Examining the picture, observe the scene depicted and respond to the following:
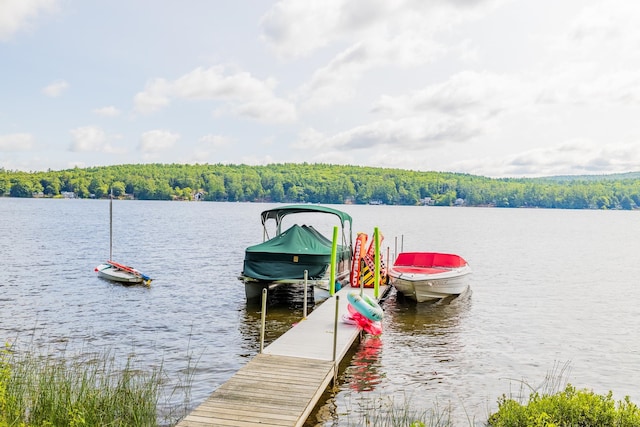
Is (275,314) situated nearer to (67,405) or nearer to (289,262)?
(289,262)

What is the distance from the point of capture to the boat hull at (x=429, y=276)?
20312 millimetres

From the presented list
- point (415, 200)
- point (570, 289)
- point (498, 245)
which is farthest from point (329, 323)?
point (415, 200)

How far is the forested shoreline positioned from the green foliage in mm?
148611

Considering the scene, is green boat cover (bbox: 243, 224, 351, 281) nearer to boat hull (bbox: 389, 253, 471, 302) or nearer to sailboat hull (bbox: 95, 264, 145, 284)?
boat hull (bbox: 389, 253, 471, 302)

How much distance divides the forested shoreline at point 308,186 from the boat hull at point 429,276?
134 metres

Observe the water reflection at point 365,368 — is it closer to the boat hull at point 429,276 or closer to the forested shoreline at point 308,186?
the boat hull at point 429,276

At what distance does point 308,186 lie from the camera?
6280 inches

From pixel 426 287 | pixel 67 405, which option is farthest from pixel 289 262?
pixel 67 405

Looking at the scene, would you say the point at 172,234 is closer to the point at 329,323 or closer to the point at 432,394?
the point at 329,323

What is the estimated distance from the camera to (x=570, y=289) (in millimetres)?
27906

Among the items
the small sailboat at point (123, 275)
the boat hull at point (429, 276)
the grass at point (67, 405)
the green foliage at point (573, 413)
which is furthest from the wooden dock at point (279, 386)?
the small sailboat at point (123, 275)

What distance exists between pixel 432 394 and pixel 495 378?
218cm

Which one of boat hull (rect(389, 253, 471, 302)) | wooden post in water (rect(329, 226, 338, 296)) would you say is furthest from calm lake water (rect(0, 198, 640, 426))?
wooden post in water (rect(329, 226, 338, 296))

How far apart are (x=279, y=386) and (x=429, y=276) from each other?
1189cm
